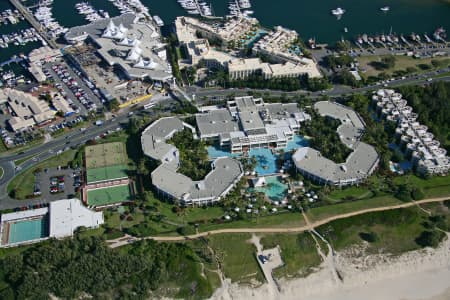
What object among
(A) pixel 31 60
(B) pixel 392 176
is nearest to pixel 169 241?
(B) pixel 392 176

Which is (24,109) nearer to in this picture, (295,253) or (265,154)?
(265,154)

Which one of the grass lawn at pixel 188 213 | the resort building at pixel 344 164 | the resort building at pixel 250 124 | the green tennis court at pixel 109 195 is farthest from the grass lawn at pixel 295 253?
the green tennis court at pixel 109 195

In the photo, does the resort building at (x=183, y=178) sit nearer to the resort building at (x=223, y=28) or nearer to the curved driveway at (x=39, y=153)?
the curved driveway at (x=39, y=153)

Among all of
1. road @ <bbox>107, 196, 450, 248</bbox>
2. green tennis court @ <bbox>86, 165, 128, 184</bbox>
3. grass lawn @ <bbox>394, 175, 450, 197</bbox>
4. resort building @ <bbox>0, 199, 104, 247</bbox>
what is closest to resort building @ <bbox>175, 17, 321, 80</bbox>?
grass lawn @ <bbox>394, 175, 450, 197</bbox>

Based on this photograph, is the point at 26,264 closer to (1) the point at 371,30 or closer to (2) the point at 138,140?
(2) the point at 138,140

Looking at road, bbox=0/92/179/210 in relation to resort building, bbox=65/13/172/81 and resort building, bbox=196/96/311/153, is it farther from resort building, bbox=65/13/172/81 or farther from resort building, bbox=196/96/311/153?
resort building, bbox=196/96/311/153
